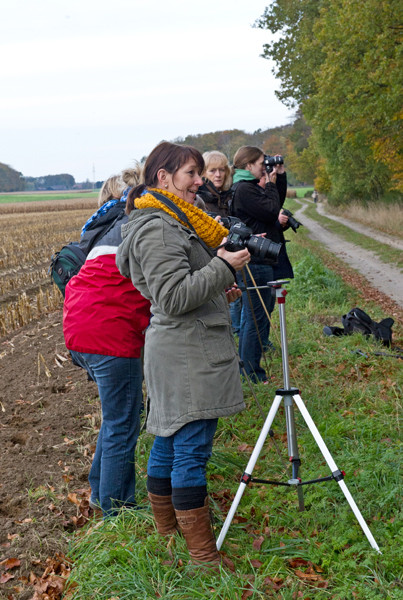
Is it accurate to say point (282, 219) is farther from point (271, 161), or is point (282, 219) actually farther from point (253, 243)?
point (253, 243)

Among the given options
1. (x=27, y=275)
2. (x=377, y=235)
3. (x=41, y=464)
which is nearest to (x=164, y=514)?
(x=41, y=464)

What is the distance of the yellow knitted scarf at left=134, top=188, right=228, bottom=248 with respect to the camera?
2.85m

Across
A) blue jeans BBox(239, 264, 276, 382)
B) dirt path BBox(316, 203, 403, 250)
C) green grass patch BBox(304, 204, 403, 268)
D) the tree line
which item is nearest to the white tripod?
blue jeans BBox(239, 264, 276, 382)

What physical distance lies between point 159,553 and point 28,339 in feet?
21.6

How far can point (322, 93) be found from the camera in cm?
1905

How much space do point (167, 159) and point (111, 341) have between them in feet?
A: 3.37

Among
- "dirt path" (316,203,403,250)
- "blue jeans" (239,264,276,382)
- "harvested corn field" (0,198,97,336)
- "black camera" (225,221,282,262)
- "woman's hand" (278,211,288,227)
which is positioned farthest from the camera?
"dirt path" (316,203,403,250)

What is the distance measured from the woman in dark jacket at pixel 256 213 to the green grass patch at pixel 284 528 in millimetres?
417

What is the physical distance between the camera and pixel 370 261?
16.2 metres

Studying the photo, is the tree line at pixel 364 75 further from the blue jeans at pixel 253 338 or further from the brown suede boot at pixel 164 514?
the brown suede boot at pixel 164 514

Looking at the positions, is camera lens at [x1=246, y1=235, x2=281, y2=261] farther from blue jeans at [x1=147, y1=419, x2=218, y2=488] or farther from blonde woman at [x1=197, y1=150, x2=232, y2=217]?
blonde woman at [x1=197, y1=150, x2=232, y2=217]

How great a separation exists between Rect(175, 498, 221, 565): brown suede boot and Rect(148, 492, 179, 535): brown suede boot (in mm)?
232

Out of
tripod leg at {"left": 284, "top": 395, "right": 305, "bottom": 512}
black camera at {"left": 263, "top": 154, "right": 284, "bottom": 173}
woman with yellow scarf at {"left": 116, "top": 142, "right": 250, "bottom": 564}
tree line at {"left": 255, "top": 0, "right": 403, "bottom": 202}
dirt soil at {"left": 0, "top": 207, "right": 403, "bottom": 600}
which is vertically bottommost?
dirt soil at {"left": 0, "top": 207, "right": 403, "bottom": 600}

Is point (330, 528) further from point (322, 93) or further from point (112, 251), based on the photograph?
point (322, 93)
